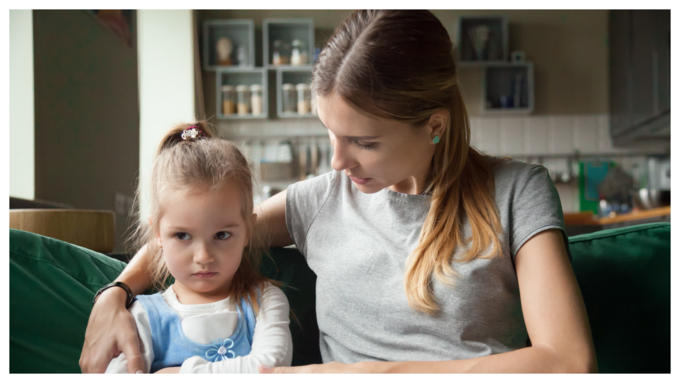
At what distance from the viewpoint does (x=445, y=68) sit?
34.2 inches

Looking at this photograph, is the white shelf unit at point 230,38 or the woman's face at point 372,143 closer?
the woman's face at point 372,143

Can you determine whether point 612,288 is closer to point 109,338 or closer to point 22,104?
point 109,338

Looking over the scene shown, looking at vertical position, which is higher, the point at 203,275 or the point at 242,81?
the point at 242,81

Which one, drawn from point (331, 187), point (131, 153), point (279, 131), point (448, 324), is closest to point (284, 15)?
point (279, 131)

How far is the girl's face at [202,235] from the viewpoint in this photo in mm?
836

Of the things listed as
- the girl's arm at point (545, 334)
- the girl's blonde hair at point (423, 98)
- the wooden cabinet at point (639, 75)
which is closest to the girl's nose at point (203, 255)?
the girl's arm at point (545, 334)

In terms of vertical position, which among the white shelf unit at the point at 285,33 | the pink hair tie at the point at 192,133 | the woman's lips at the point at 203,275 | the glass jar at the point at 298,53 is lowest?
the woman's lips at the point at 203,275

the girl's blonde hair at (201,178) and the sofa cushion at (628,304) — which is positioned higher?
the girl's blonde hair at (201,178)

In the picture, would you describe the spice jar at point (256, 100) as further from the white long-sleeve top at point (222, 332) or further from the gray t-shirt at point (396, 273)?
the white long-sleeve top at point (222, 332)

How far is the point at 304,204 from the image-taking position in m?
1.07

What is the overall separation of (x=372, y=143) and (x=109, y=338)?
525mm

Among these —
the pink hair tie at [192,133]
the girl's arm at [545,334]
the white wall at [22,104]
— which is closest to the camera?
the girl's arm at [545,334]

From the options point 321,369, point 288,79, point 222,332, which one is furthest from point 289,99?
point 321,369

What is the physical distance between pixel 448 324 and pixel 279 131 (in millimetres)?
3732
